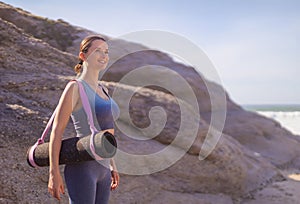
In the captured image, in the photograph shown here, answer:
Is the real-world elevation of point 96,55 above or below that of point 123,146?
above

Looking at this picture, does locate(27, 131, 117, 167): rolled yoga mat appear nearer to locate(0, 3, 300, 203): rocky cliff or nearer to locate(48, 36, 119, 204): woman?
locate(48, 36, 119, 204): woman

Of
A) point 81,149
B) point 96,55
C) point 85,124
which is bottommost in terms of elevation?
point 81,149

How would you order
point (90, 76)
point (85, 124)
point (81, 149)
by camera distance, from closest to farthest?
point (81, 149), point (85, 124), point (90, 76)

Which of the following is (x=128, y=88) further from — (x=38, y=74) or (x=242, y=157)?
(x=242, y=157)

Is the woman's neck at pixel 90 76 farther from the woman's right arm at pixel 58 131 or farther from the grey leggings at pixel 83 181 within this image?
the grey leggings at pixel 83 181

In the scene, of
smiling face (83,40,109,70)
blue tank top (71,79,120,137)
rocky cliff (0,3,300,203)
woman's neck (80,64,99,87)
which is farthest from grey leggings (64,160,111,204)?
rocky cliff (0,3,300,203)

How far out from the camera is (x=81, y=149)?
→ 2518 mm

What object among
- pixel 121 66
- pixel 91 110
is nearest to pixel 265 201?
pixel 91 110

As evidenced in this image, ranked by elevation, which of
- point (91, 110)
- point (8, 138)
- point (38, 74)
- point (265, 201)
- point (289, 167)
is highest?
point (91, 110)

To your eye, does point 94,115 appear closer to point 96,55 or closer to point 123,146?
point 96,55

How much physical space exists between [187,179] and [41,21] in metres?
11.2

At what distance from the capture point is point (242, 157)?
919cm

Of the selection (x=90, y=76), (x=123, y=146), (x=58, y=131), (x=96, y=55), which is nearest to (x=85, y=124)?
(x=58, y=131)

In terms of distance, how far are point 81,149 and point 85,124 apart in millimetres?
205
